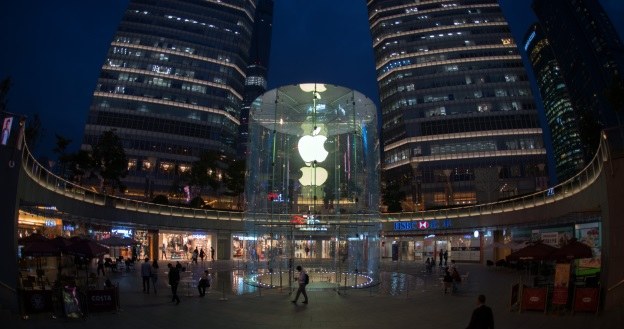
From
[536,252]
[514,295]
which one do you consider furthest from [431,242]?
[514,295]

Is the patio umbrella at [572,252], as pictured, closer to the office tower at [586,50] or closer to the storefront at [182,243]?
the storefront at [182,243]

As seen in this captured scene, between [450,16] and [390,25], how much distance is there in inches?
543

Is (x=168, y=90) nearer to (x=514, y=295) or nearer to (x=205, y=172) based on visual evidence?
(x=205, y=172)

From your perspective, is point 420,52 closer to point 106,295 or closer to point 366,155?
point 366,155

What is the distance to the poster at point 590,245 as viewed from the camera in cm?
2409

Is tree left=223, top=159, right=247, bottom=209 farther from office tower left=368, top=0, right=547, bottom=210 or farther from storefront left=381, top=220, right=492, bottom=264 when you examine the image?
office tower left=368, top=0, right=547, bottom=210

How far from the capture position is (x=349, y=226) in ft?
85.0

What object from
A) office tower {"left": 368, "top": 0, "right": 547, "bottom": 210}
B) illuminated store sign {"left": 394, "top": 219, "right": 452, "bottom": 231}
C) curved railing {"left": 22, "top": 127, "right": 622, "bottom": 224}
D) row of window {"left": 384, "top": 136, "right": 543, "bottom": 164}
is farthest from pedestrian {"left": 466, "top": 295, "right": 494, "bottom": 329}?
row of window {"left": 384, "top": 136, "right": 543, "bottom": 164}

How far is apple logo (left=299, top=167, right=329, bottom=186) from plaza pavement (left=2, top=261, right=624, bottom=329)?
698 cm

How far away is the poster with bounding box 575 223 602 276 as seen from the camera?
79.0ft

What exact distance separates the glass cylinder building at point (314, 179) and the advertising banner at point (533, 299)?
10.3m

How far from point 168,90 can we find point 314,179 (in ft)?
266

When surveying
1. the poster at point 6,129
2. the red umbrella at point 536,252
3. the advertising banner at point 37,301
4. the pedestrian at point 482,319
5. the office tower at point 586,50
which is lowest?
the advertising banner at point 37,301

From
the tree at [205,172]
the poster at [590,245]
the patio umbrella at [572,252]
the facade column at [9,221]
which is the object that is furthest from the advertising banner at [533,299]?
the tree at [205,172]
